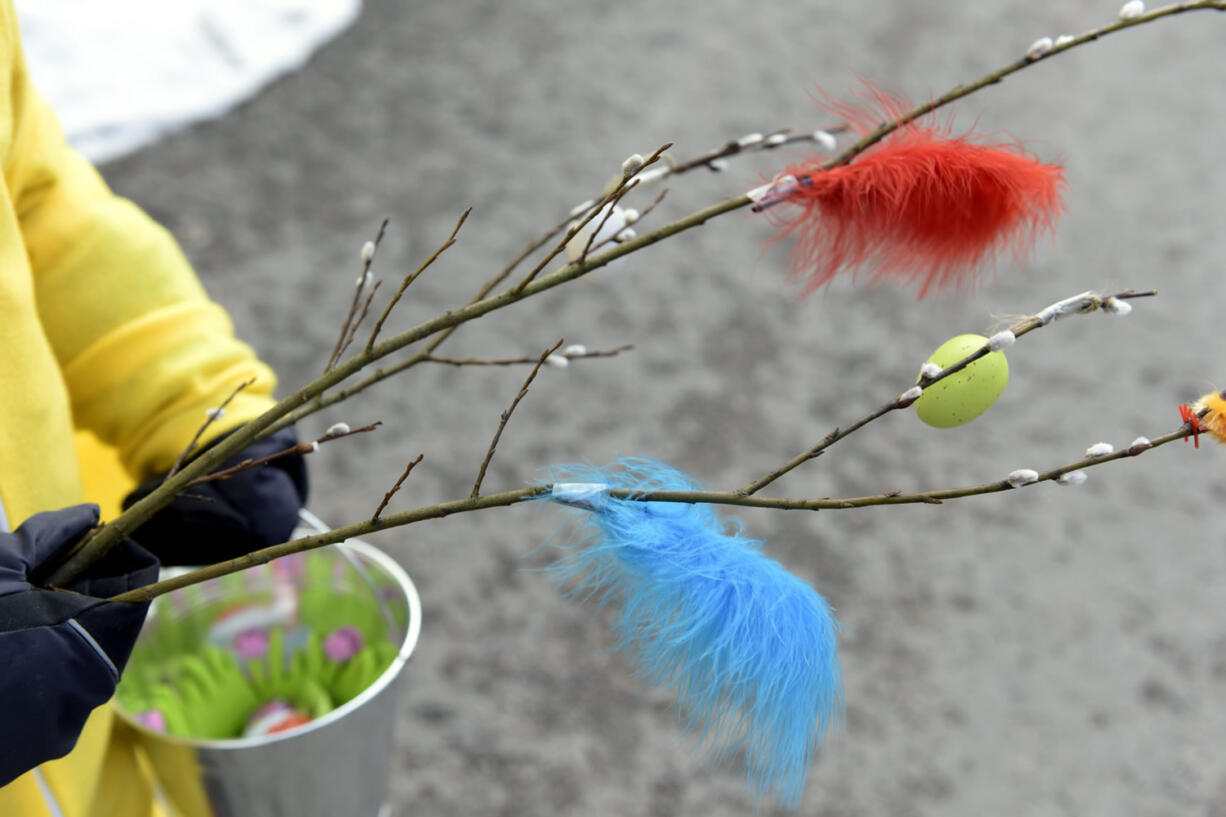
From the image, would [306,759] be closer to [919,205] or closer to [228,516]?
[228,516]

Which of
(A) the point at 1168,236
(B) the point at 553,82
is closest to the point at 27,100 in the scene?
(B) the point at 553,82

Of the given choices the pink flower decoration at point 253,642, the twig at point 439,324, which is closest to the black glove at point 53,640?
the twig at point 439,324

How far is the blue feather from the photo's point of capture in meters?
0.53

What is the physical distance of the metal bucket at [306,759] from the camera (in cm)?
71

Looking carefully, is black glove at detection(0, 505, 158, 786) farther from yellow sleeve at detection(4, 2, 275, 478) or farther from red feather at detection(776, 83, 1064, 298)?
red feather at detection(776, 83, 1064, 298)

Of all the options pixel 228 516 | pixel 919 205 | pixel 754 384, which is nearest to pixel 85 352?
pixel 228 516

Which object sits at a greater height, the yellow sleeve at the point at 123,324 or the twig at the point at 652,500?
the twig at the point at 652,500

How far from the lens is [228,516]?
0.78 m

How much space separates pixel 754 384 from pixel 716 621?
1471 millimetres

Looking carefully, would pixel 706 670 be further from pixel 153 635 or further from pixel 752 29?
pixel 752 29

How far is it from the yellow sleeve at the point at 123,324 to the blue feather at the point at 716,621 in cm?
37

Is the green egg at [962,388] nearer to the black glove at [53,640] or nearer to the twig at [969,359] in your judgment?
the twig at [969,359]

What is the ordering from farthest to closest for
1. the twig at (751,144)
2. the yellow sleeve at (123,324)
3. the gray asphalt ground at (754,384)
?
the gray asphalt ground at (754,384), the yellow sleeve at (123,324), the twig at (751,144)

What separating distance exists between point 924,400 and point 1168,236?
219cm
